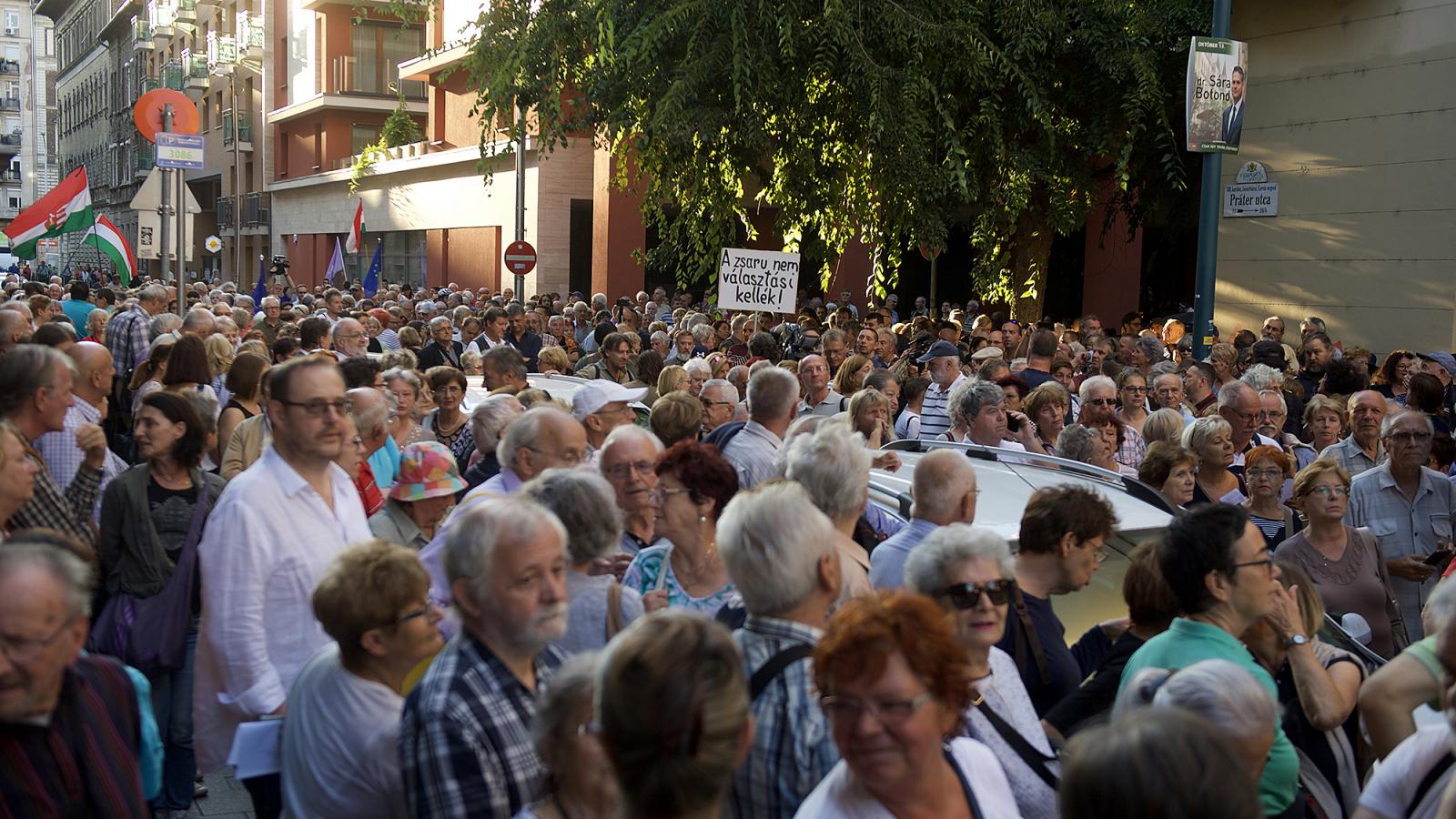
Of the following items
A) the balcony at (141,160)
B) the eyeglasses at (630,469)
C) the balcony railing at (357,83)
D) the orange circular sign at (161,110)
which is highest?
the balcony railing at (357,83)

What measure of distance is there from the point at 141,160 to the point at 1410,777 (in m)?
69.5

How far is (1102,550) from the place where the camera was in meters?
5.21

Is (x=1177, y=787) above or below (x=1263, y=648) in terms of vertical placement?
above

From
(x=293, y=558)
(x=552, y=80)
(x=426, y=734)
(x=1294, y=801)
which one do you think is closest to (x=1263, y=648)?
(x=1294, y=801)

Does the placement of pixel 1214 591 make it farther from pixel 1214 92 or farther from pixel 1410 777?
pixel 1214 92

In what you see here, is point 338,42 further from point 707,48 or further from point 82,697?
point 82,697

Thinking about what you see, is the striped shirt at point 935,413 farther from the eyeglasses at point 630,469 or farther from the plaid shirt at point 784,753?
the plaid shirt at point 784,753

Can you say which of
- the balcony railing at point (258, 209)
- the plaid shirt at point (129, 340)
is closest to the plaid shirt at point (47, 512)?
the plaid shirt at point (129, 340)

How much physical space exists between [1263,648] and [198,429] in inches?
162

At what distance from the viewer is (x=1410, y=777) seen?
308cm

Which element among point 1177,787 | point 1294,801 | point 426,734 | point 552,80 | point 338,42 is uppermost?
point 338,42

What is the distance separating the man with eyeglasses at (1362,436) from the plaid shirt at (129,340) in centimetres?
943

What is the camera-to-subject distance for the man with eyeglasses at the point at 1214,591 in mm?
3744

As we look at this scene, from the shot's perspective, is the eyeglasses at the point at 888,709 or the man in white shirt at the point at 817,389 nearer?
the eyeglasses at the point at 888,709
